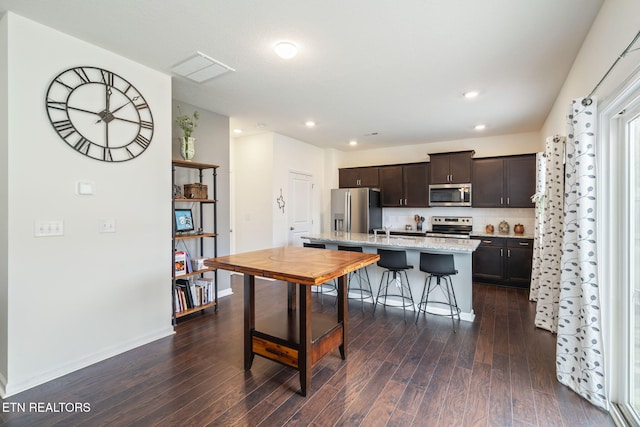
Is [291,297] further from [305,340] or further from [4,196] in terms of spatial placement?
[4,196]

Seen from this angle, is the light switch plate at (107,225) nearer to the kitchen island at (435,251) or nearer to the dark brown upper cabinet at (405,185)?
the kitchen island at (435,251)

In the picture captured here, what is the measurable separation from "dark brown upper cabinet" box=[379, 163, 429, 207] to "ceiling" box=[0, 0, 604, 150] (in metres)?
1.94

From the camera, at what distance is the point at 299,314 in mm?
2227

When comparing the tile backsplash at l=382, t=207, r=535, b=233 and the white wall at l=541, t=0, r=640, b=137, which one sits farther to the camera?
the tile backsplash at l=382, t=207, r=535, b=233

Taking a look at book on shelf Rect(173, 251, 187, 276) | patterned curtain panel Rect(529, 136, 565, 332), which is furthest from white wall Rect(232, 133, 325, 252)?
patterned curtain panel Rect(529, 136, 565, 332)

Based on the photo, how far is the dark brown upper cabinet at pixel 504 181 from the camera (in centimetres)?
505

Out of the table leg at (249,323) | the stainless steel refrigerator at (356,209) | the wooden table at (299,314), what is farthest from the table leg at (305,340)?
the stainless steel refrigerator at (356,209)

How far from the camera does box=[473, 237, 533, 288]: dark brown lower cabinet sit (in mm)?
4812

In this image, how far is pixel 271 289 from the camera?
4.91 meters

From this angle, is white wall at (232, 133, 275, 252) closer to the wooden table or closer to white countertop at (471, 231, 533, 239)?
the wooden table


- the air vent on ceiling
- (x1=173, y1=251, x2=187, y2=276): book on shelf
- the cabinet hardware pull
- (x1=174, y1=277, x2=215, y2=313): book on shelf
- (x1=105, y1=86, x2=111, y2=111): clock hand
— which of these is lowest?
the cabinet hardware pull

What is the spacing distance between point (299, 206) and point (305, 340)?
4.13 metres

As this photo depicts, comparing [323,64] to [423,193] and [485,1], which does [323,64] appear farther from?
[423,193]

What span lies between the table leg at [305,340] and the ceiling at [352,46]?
6.64 feet
